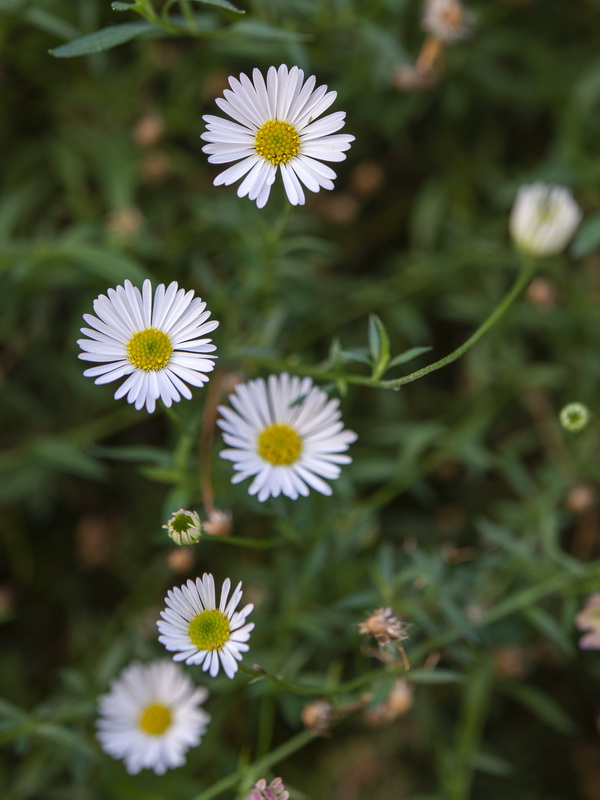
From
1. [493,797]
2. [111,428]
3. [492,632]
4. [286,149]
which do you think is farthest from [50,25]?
[493,797]

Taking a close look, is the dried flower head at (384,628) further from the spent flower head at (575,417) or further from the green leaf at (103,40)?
the green leaf at (103,40)

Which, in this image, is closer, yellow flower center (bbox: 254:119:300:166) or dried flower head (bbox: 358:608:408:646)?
yellow flower center (bbox: 254:119:300:166)

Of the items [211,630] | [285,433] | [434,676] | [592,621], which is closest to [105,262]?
[285,433]

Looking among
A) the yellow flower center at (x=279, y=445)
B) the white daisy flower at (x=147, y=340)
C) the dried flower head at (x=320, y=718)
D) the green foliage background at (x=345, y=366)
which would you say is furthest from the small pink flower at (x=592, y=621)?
the white daisy flower at (x=147, y=340)

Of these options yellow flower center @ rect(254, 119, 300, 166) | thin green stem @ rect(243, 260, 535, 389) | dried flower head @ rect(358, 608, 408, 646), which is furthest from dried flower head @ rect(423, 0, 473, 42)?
dried flower head @ rect(358, 608, 408, 646)

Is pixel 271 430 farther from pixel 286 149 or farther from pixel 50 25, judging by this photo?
pixel 50 25

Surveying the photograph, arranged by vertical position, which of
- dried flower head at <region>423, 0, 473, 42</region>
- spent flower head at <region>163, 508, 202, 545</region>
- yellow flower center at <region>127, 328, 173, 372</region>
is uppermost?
dried flower head at <region>423, 0, 473, 42</region>

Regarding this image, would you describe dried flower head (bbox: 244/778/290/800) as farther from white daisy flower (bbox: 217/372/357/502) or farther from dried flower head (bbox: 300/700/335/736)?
white daisy flower (bbox: 217/372/357/502)
